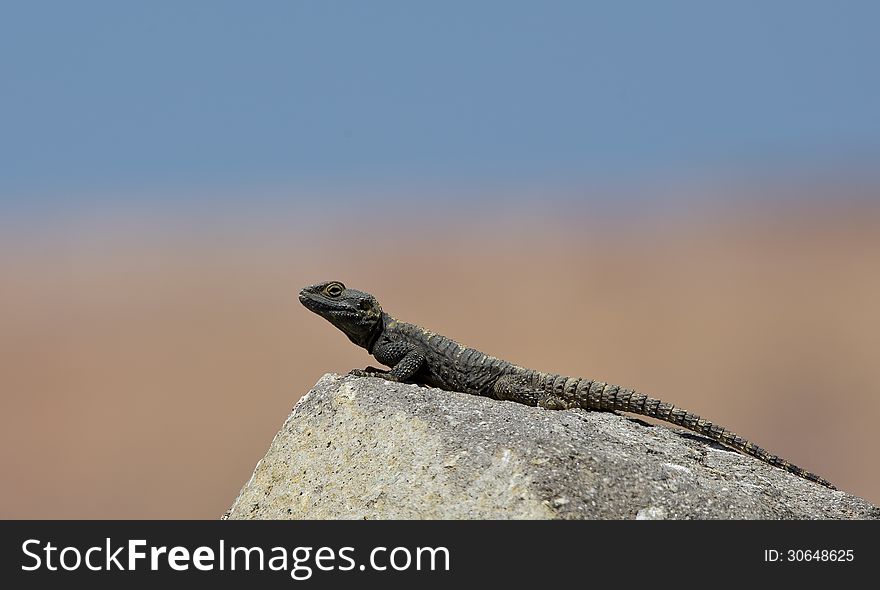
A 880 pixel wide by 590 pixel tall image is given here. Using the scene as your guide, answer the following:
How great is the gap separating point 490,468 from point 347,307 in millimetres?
3841

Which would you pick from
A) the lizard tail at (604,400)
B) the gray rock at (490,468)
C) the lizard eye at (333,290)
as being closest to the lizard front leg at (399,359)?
the gray rock at (490,468)

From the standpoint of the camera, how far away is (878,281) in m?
61.9

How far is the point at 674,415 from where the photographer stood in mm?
11883

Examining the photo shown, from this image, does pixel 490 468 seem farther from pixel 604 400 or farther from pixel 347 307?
pixel 347 307

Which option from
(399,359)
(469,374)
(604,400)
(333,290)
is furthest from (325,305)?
(604,400)

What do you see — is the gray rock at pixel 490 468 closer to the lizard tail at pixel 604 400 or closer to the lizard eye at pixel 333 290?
the lizard tail at pixel 604 400

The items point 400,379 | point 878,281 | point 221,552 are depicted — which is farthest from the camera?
point 878,281

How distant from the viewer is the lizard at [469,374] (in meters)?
11.9

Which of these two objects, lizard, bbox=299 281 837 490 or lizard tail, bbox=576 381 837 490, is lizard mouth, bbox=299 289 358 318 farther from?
lizard tail, bbox=576 381 837 490

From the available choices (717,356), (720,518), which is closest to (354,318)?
(720,518)

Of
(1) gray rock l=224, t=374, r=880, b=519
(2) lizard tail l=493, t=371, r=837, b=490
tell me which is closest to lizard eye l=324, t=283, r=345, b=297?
(1) gray rock l=224, t=374, r=880, b=519

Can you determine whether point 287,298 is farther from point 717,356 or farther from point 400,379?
point 400,379

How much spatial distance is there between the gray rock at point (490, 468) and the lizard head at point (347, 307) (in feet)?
3.54

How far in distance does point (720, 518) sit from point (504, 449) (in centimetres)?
197
